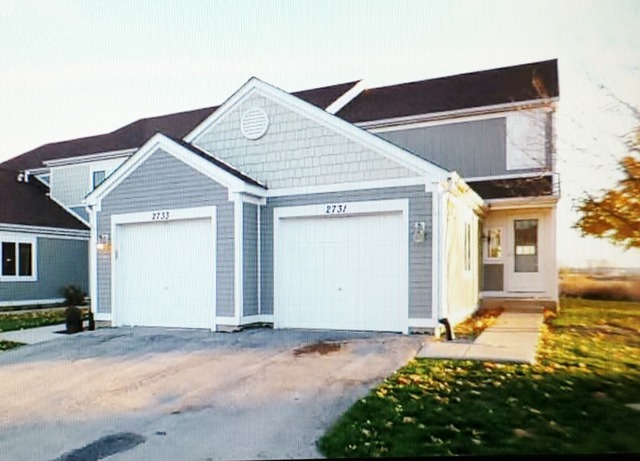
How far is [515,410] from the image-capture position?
254 centimetres

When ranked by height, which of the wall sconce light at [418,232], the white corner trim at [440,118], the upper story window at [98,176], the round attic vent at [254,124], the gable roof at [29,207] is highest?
the white corner trim at [440,118]

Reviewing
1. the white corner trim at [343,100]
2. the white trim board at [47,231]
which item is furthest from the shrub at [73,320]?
the white corner trim at [343,100]

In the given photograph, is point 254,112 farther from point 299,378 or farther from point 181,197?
point 299,378

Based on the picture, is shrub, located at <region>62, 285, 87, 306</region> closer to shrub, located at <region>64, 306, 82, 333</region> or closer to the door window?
shrub, located at <region>64, 306, 82, 333</region>

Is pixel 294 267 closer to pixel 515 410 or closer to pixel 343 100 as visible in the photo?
pixel 515 410

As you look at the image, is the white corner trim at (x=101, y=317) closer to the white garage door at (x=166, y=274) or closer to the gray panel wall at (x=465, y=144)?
the white garage door at (x=166, y=274)

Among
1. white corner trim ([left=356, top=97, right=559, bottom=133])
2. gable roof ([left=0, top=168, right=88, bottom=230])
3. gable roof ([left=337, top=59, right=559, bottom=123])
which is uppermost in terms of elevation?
gable roof ([left=337, top=59, right=559, bottom=123])

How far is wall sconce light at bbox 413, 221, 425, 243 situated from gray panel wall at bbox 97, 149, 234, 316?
2.28m

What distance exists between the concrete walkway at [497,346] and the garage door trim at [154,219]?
3012 millimetres

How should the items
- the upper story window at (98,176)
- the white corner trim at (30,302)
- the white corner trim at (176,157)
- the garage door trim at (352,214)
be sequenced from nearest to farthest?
1. the garage door trim at (352,214)
2. the white corner trim at (176,157)
3. the white corner trim at (30,302)
4. the upper story window at (98,176)

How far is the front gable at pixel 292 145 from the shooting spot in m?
5.99

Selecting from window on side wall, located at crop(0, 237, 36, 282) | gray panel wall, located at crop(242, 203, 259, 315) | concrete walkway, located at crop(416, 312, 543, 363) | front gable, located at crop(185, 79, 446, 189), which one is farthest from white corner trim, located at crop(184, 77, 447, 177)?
window on side wall, located at crop(0, 237, 36, 282)

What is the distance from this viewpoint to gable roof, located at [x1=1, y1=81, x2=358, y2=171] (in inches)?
251

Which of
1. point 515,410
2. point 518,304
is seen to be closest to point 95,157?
point 518,304
